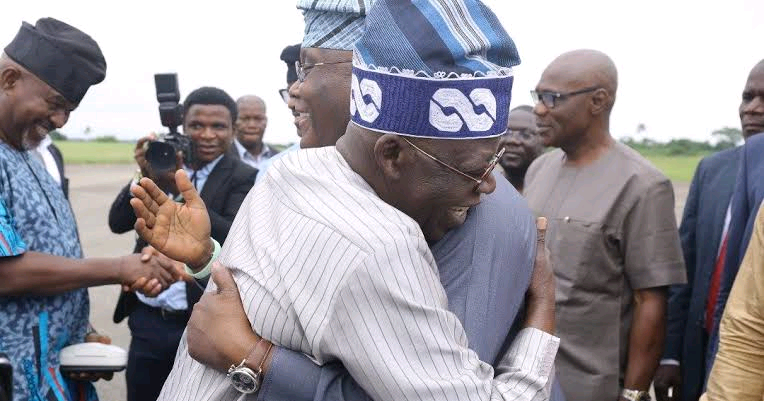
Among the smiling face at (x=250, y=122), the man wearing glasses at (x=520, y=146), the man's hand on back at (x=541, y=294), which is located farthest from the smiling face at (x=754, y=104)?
the smiling face at (x=250, y=122)

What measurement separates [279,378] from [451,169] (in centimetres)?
52

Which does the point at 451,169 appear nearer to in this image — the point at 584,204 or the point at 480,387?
the point at 480,387

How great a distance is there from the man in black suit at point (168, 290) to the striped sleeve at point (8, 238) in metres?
1.01

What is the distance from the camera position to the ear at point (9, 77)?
3.13 meters

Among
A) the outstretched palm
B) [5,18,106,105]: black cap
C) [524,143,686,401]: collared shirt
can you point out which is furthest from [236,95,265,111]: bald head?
the outstretched palm

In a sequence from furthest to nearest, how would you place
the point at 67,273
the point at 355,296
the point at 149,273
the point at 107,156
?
1. the point at 107,156
2. the point at 149,273
3. the point at 67,273
4. the point at 355,296

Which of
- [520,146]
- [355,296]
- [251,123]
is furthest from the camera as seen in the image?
[251,123]

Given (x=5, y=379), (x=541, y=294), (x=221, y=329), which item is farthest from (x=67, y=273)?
(x=541, y=294)

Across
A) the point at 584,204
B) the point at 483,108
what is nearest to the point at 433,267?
the point at 483,108

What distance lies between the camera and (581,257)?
3482 mm

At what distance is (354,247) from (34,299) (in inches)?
80.6

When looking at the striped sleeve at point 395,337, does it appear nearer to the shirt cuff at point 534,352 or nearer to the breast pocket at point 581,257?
the shirt cuff at point 534,352

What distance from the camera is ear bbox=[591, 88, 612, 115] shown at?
3795 millimetres

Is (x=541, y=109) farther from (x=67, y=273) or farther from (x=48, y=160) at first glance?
(x=48, y=160)
